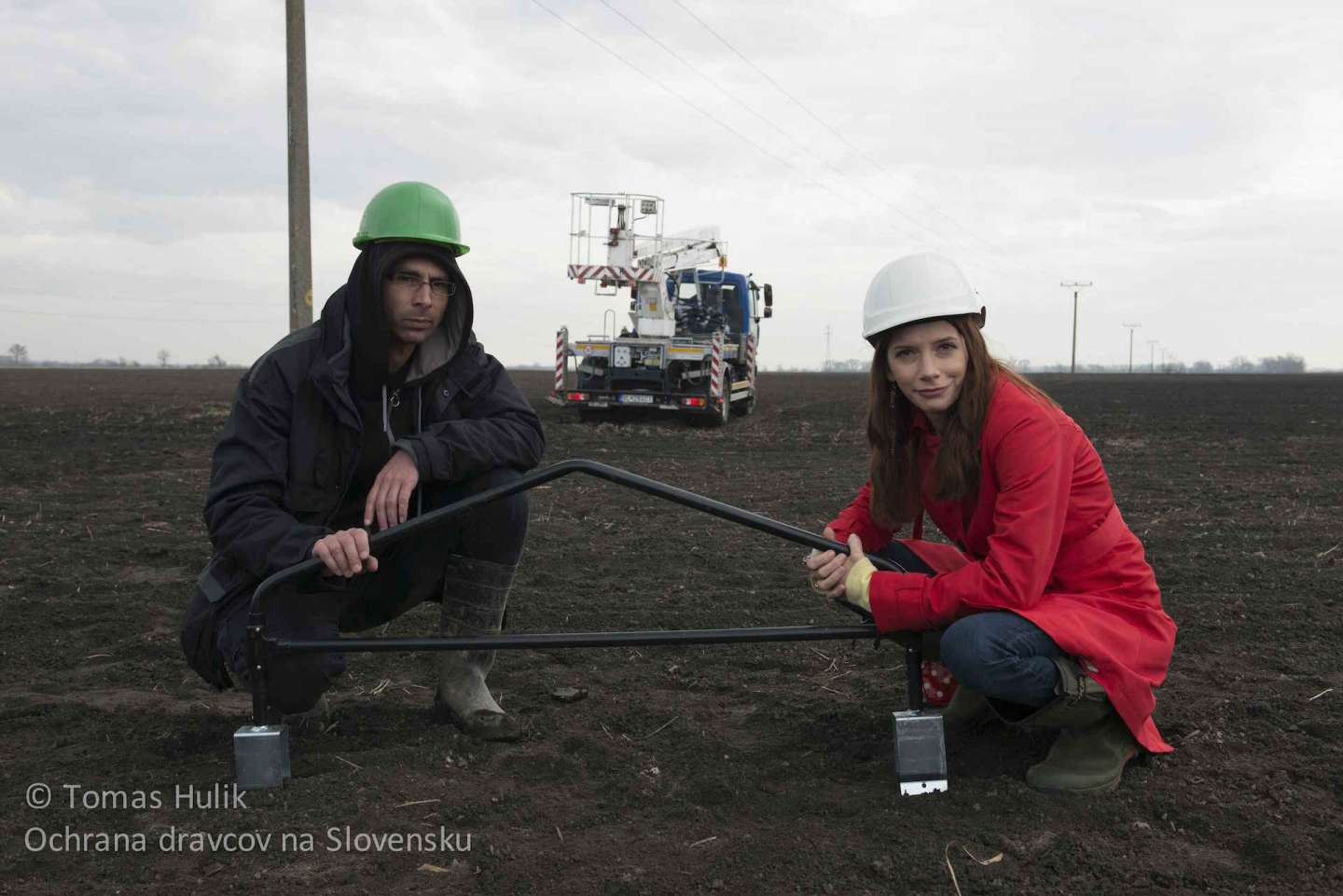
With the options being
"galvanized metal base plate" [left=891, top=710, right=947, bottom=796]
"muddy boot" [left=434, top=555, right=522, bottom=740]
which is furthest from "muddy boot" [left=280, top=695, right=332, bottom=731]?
"galvanized metal base plate" [left=891, top=710, right=947, bottom=796]

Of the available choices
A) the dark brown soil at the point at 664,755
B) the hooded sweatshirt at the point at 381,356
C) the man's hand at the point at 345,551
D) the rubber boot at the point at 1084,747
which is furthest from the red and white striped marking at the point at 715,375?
the man's hand at the point at 345,551

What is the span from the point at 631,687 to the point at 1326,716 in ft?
6.90

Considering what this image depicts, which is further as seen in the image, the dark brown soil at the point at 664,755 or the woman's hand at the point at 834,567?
the woman's hand at the point at 834,567

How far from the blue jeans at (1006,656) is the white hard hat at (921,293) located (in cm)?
75

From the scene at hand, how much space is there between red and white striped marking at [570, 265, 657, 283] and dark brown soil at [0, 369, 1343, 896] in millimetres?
12113

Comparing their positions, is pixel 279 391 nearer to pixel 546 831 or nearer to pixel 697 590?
pixel 546 831

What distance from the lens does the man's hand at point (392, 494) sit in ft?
9.44

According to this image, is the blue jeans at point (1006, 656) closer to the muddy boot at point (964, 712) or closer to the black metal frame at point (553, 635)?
the black metal frame at point (553, 635)

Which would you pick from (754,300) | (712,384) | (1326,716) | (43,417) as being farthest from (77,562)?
(754,300)

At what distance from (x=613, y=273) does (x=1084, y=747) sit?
628 inches

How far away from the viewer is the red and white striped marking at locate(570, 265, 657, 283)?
17.9 metres

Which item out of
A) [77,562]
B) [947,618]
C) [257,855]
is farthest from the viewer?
[77,562]

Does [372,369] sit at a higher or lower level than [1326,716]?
higher

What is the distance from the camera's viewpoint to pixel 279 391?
2.90 m
